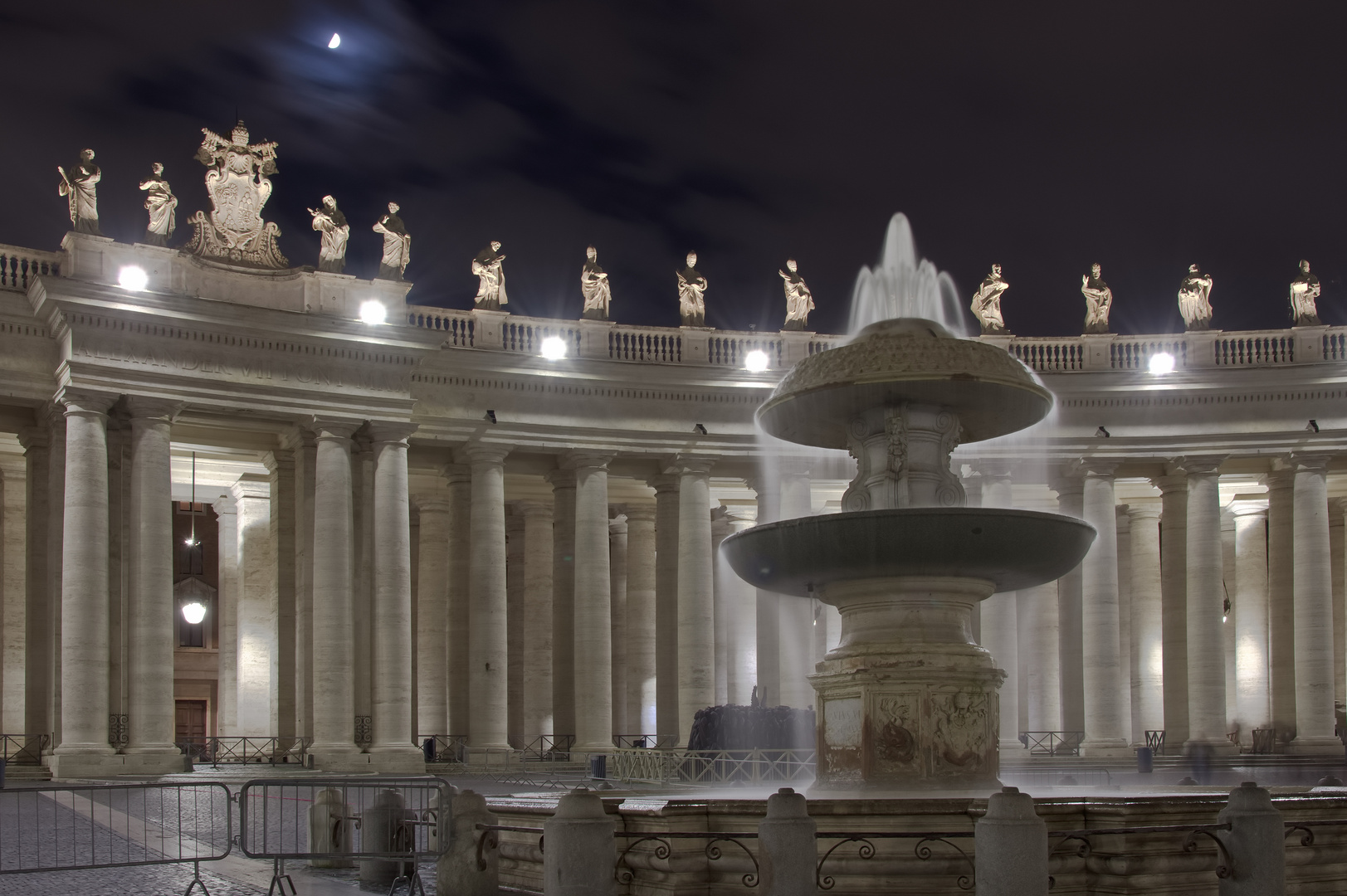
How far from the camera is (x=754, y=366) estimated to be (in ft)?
187

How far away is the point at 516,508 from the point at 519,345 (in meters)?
10.5

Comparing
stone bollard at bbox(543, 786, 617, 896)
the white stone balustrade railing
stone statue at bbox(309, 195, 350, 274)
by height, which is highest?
stone statue at bbox(309, 195, 350, 274)

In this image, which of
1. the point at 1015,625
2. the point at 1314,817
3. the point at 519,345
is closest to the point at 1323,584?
the point at 1015,625

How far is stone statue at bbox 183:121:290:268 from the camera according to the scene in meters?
49.0

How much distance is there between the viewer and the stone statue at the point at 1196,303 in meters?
59.3

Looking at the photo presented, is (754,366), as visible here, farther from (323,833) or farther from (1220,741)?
(323,833)

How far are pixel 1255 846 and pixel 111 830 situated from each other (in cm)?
1860

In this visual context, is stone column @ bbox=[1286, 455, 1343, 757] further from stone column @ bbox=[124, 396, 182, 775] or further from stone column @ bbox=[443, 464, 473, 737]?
stone column @ bbox=[124, 396, 182, 775]

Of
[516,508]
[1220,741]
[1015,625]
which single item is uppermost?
[516,508]

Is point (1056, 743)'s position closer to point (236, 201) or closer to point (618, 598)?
point (618, 598)

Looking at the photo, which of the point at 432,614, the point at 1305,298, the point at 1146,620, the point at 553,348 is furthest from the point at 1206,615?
the point at 432,614

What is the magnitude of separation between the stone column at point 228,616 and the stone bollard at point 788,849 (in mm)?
41156

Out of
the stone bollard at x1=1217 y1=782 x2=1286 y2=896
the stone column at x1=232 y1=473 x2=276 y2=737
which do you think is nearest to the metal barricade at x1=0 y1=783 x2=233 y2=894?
the stone bollard at x1=1217 y1=782 x2=1286 y2=896

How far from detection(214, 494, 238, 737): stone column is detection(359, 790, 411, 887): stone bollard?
33184mm
